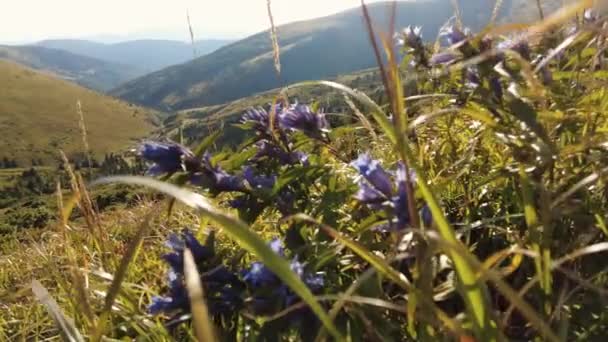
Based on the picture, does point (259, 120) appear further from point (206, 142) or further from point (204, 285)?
point (204, 285)

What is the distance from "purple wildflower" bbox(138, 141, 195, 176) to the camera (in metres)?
1.54

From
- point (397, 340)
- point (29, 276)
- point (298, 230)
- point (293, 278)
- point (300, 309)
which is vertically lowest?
point (29, 276)

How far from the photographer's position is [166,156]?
1545mm

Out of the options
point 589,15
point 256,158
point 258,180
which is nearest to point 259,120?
point 256,158

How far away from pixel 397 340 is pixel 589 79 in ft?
3.33

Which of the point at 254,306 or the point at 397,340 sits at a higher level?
the point at 254,306

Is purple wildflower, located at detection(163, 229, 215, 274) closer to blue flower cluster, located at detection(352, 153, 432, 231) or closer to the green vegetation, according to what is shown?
the green vegetation

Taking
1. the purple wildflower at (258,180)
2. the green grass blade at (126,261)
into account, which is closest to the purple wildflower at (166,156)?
the purple wildflower at (258,180)

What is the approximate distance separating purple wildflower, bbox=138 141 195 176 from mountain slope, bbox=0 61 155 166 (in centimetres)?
12092

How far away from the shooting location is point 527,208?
1.21m

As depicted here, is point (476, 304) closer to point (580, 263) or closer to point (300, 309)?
point (300, 309)

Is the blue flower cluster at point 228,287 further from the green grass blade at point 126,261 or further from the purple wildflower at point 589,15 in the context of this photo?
the purple wildflower at point 589,15

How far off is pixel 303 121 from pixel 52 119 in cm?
14313

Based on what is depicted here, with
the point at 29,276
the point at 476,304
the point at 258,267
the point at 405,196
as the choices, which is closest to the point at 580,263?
the point at 405,196
